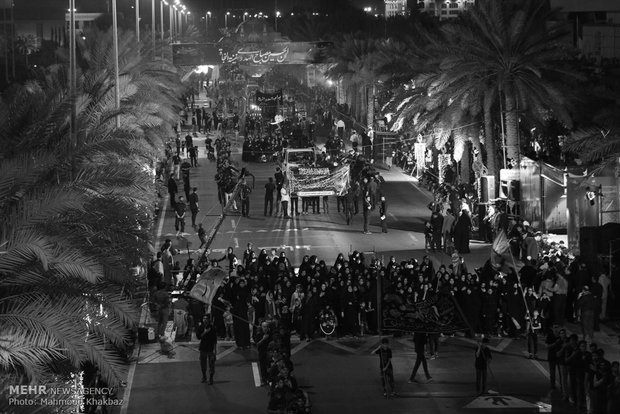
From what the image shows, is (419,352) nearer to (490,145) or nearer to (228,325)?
(228,325)

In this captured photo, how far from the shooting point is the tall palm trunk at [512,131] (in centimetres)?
3809

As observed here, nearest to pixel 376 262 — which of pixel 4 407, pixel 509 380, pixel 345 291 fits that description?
pixel 345 291

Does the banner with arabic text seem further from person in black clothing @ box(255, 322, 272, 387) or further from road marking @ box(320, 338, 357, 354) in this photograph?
person in black clothing @ box(255, 322, 272, 387)

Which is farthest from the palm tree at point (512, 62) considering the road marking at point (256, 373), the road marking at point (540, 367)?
the road marking at point (256, 373)

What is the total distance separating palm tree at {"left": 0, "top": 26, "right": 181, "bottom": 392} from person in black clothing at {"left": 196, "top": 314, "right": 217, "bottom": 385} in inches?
164

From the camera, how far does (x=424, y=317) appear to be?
2114cm

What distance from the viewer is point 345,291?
82.6ft

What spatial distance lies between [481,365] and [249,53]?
45733 millimetres

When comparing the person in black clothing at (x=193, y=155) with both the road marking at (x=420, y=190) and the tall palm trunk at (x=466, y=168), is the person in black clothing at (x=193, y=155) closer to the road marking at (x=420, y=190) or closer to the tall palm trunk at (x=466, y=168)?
the road marking at (x=420, y=190)

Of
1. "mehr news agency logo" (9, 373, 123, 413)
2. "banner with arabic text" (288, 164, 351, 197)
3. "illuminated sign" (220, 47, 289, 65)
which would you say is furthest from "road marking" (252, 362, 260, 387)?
"illuminated sign" (220, 47, 289, 65)

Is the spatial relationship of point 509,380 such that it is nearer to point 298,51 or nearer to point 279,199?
point 279,199

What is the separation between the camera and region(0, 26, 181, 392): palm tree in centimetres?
1295

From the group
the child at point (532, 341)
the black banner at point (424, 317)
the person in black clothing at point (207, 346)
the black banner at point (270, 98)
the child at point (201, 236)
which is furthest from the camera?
the black banner at point (270, 98)

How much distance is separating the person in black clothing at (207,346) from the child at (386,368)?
290 cm
